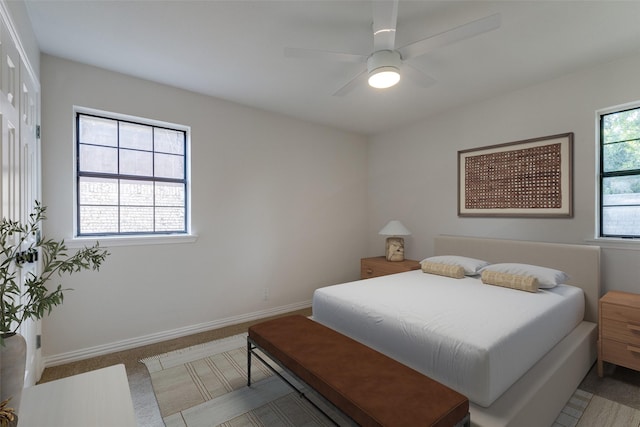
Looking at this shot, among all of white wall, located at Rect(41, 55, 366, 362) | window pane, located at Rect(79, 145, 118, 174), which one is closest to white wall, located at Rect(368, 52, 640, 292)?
white wall, located at Rect(41, 55, 366, 362)

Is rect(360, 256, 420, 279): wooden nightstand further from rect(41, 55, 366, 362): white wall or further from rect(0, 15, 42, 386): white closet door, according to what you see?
rect(0, 15, 42, 386): white closet door

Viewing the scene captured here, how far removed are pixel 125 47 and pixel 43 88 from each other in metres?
0.84

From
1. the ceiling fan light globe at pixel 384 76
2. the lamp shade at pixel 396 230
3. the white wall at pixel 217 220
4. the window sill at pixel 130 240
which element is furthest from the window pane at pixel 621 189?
the window sill at pixel 130 240

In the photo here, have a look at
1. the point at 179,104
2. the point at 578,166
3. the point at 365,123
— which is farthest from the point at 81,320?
the point at 578,166

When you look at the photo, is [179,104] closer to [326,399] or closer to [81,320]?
[81,320]

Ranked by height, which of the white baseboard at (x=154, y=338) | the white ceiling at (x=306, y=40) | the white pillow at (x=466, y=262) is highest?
the white ceiling at (x=306, y=40)

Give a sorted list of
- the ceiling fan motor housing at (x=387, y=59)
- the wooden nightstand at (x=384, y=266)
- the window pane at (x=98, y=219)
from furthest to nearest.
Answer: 1. the wooden nightstand at (x=384, y=266)
2. the window pane at (x=98, y=219)
3. the ceiling fan motor housing at (x=387, y=59)

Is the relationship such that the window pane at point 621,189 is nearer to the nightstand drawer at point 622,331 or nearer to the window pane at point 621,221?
→ the window pane at point 621,221

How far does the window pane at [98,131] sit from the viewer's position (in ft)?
9.11

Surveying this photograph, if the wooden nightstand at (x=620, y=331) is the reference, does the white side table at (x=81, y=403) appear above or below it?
above

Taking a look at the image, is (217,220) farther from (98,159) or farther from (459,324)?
(459,324)

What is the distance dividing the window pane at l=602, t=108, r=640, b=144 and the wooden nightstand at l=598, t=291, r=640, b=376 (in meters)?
1.45

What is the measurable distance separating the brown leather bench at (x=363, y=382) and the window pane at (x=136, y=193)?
2023mm

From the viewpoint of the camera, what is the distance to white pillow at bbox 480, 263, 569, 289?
2521 mm
